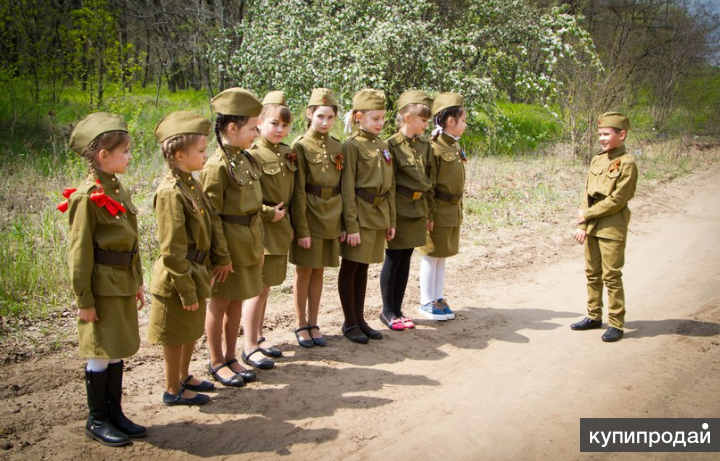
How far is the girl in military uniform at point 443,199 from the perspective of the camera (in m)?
5.36

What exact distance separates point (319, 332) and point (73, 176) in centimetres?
479

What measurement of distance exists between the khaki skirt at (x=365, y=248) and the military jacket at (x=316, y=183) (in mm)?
225

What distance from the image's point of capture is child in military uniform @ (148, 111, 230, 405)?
339 cm

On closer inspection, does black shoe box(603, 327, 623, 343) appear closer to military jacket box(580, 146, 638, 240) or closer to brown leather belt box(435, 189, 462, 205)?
military jacket box(580, 146, 638, 240)

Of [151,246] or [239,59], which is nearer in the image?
[151,246]

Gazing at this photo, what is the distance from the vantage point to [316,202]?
4668 millimetres

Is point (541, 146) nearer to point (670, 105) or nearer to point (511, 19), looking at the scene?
point (511, 19)

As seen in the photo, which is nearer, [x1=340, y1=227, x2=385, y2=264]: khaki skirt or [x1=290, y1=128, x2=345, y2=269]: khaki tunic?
[x1=290, y1=128, x2=345, y2=269]: khaki tunic

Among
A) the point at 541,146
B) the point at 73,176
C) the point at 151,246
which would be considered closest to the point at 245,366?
the point at 151,246

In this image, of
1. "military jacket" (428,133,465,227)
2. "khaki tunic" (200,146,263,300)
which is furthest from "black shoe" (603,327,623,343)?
"khaki tunic" (200,146,263,300)

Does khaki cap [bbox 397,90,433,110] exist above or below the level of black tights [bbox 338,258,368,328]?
above

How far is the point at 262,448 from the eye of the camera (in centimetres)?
337

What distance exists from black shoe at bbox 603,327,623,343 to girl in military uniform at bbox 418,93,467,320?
1341mm

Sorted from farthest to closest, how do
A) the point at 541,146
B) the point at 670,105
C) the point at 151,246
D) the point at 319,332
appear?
the point at 670,105 → the point at 541,146 → the point at 151,246 → the point at 319,332
